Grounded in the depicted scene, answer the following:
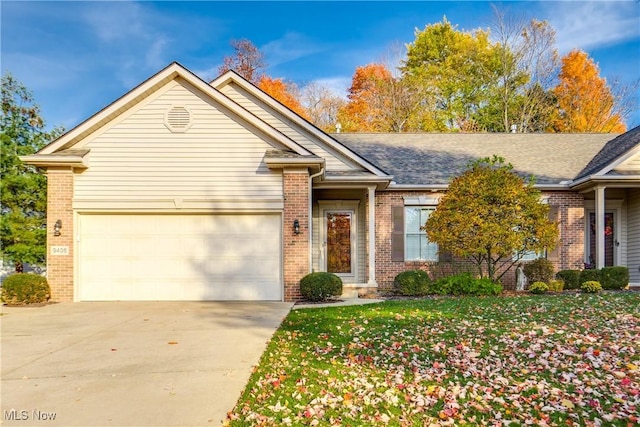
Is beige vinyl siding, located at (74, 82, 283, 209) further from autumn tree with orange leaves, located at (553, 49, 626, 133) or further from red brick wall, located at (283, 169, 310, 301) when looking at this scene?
autumn tree with orange leaves, located at (553, 49, 626, 133)

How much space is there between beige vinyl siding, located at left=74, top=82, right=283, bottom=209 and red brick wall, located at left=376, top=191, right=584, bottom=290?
3.95 meters

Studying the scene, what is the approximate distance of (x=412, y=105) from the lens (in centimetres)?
2814

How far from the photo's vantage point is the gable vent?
37.2 feet

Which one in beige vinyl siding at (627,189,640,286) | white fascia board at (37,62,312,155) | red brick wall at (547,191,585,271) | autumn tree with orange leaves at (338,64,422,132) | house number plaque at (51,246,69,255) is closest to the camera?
house number plaque at (51,246,69,255)

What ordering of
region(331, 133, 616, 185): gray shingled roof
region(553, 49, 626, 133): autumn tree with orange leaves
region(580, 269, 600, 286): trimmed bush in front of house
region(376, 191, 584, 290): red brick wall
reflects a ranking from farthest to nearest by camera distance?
1. region(553, 49, 626, 133): autumn tree with orange leaves
2. region(331, 133, 616, 185): gray shingled roof
3. region(376, 191, 584, 290): red brick wall
4. region(580, 269, 600, 286): trimmed bush in front of house

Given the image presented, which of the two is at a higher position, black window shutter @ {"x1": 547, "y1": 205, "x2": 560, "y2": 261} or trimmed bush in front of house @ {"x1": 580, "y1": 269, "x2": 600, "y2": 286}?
black window shutter @ {"x1": 547, "y1": 205, "x2": 560, "y2": 261}

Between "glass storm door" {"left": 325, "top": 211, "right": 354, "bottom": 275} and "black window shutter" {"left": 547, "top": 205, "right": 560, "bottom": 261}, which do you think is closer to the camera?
"black window shutter" {"left": 547, "top": 205, "right": 560, "bottom": 261}

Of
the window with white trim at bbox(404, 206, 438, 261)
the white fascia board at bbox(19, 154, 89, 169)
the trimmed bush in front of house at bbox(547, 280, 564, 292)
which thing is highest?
the white fascia board at bbox(19, 154, 89, 169)

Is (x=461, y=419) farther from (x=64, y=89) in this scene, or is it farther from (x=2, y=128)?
(x=2, y=128)

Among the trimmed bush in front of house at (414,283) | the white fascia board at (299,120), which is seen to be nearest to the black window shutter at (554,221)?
the trimmed bush in front of house at (414,283)

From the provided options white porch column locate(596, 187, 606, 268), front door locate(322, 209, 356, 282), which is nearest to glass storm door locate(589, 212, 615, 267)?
white porch column locate(596, 187, 606, 268)

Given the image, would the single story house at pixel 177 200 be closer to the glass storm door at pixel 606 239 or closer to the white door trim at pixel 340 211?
the white door trim at pixel 340 211

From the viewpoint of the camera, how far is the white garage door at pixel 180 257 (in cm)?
1124

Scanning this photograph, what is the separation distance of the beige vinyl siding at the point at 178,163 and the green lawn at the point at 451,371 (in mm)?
4143
